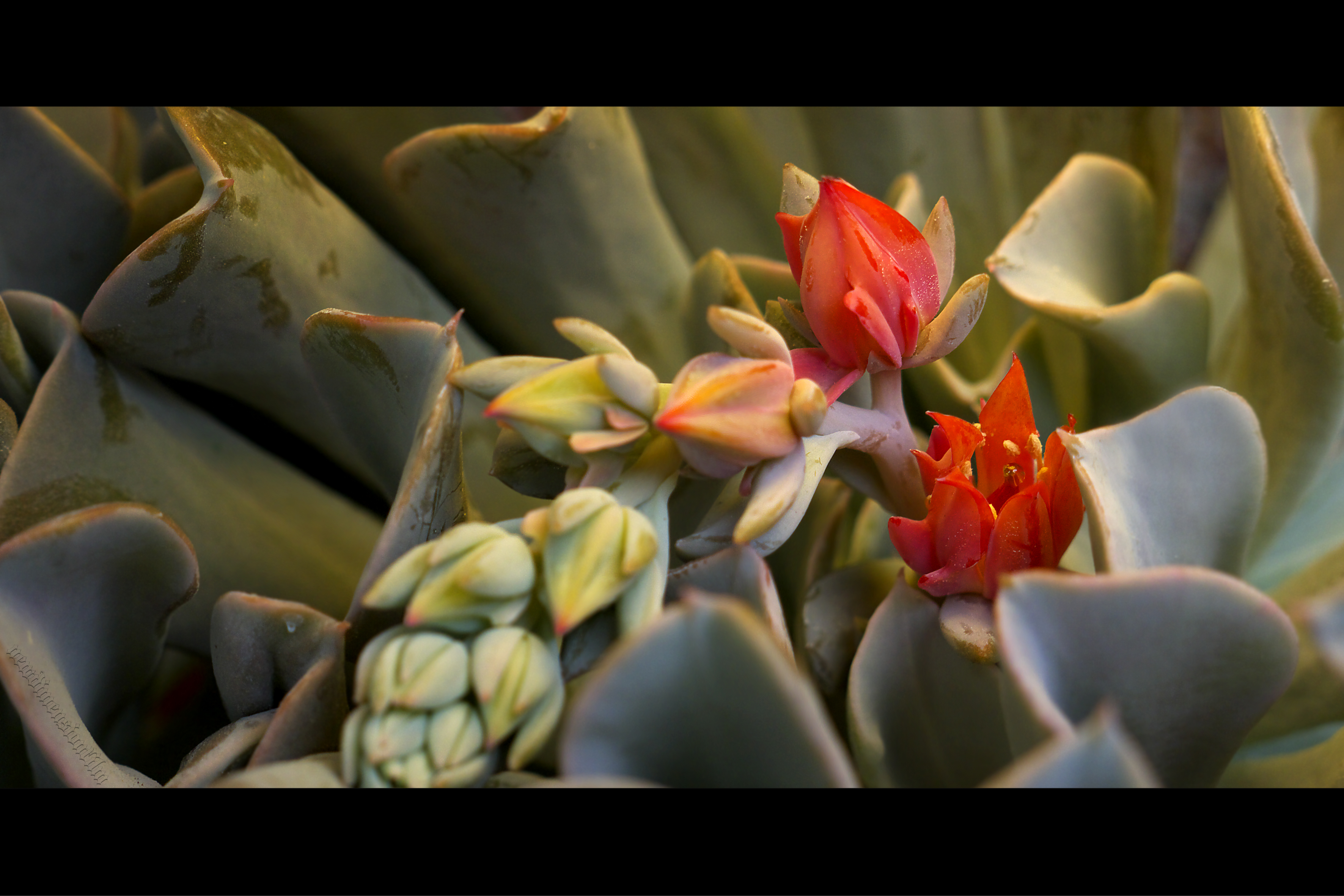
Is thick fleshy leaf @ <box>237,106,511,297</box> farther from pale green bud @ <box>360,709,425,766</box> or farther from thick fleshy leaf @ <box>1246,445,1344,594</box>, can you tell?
thick fleshy leaf @ <box>1246,445,1344,594</box>

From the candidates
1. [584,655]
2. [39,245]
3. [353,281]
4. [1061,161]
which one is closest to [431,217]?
[353,281]

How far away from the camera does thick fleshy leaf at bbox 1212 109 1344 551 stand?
42cm

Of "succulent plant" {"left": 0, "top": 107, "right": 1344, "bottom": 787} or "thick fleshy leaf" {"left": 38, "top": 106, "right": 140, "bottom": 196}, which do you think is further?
"thick fleshy leaf" {"left": 38, "top": 106, "right": 140, "bottom": 196}

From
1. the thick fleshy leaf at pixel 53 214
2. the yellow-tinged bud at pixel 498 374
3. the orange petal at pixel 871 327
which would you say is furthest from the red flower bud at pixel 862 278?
the thick fleshy leaf at pixel 53 214

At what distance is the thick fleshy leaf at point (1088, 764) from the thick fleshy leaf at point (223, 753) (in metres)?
0.26

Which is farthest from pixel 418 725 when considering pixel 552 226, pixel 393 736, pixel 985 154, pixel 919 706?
pixel 985 154

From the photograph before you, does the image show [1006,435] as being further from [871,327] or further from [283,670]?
[283,670]

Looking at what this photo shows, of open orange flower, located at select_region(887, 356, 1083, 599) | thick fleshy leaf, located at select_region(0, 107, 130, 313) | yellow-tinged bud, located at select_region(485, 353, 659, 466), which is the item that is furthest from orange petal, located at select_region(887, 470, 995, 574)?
thick fleshy leaf, located at select_region(0, 107, 130, 313)

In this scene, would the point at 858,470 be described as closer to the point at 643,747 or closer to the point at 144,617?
the point at 643,747

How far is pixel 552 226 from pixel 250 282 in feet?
0.52

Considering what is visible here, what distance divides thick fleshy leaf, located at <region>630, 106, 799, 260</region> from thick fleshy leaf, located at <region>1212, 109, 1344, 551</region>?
10.9 inches

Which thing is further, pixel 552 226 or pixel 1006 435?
pixel 552 226

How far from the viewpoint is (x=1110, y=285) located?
54 cm

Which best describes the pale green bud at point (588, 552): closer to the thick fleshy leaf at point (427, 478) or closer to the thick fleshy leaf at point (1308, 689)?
the thick fleshy leaf at point (427, 478)
